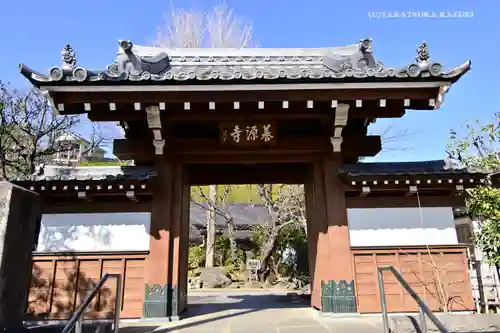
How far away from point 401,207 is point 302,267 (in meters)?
10.4

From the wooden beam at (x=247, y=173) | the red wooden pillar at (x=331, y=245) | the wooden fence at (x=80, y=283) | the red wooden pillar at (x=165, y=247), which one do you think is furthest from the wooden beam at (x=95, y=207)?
the red wooden pillar at (x=331, y=245)

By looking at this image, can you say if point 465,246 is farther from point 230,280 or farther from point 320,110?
point 230,280

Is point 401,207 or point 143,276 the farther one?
point 401,207

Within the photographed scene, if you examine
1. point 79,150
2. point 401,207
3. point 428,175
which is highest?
point 79,150

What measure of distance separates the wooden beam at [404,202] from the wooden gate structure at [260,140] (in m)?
0.02

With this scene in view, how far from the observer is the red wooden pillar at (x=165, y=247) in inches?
216

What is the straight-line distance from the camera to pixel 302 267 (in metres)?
15.8

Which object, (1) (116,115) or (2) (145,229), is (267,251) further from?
(1) (116,115)

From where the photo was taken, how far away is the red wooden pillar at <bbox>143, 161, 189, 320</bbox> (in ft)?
18.0

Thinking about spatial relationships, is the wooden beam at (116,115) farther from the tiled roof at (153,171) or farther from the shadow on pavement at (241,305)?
the shadow on pavement at (241,305)


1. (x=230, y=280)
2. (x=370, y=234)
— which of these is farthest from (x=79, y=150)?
(x=370, y=234)

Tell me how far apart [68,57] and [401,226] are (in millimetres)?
6097

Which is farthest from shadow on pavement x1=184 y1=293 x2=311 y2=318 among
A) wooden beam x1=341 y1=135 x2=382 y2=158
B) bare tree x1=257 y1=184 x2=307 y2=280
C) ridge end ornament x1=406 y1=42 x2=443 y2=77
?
bare tree x1=257 y1=184 x2=307 y2=280

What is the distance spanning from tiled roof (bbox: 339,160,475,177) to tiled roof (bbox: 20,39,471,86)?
154cm
